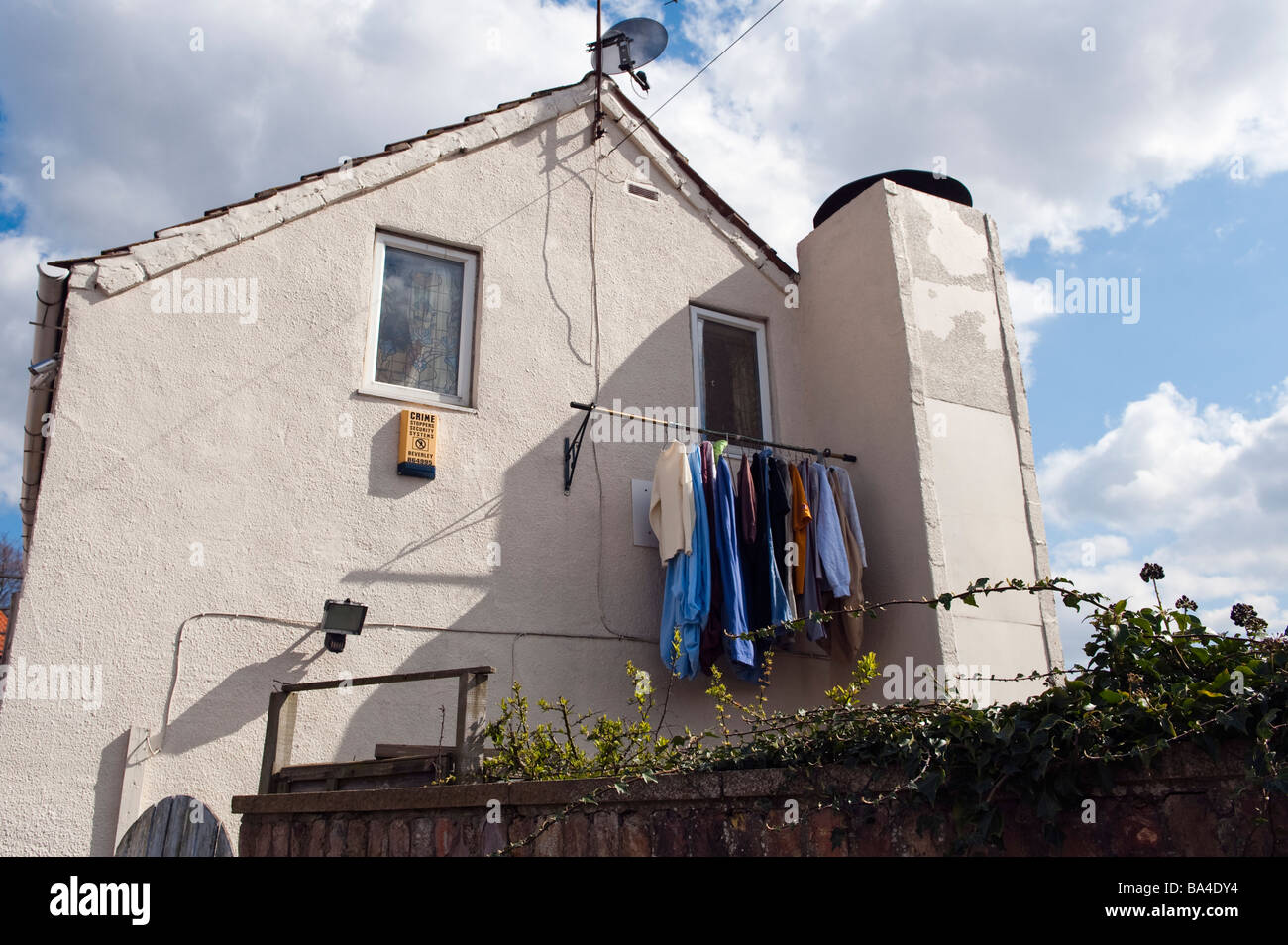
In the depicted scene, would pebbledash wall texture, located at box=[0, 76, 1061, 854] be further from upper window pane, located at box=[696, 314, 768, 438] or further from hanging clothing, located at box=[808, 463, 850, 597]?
hanging clothing, located at box=[808, 463, 850, 597]

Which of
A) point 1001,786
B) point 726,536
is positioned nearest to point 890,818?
point 1001,786

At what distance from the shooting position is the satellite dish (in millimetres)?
7961

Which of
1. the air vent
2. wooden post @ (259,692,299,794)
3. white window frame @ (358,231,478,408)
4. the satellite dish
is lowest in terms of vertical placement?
wooden post @ (259,692,299,794)

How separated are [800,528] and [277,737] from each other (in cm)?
338

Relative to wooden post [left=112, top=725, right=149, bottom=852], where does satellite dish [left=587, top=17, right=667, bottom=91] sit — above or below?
above

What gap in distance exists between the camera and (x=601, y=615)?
6.47 metres

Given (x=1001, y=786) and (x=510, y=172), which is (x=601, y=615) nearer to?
(x=510, y=172)

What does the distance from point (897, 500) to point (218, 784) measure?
450 cm

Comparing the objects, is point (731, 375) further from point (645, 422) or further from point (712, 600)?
point (712, 600)

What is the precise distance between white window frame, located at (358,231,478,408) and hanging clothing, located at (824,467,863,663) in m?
2.53

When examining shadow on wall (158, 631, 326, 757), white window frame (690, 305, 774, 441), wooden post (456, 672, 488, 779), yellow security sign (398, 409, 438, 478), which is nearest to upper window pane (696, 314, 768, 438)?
white window frame (690, 305, 774, 441)

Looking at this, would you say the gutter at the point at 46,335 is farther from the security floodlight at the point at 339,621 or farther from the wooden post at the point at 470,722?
the wooden post at the point at 470,722

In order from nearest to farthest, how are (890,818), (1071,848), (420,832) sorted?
(1071,848) → (890,818) → (420,832)

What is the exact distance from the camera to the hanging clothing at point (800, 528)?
6.48m
